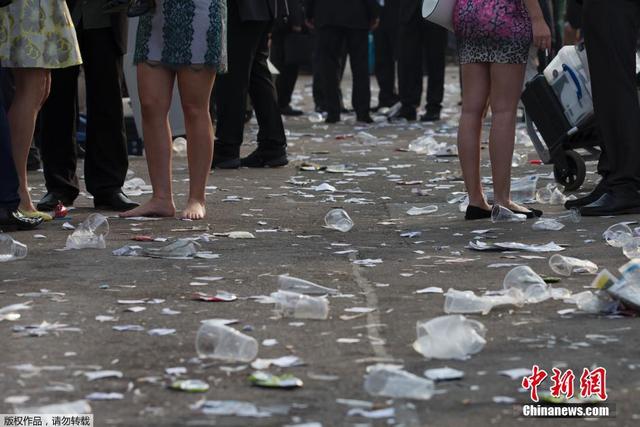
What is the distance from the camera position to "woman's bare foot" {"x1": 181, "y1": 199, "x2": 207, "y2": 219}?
7340 millimetres

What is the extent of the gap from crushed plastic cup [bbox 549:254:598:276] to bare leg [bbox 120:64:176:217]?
2.54 meters

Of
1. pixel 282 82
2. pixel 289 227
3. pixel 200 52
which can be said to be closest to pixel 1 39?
pixel 200 52

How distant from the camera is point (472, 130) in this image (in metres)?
7.23

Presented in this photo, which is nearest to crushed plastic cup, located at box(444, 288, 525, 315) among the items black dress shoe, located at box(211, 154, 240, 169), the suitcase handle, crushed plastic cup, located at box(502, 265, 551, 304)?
crushed plastic cup, located at box(502, 265, 551, 304)

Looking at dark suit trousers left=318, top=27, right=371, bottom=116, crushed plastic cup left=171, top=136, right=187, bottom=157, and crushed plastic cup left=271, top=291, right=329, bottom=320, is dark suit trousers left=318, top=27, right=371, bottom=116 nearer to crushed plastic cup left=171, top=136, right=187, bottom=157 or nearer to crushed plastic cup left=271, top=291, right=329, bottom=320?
crushed plastic cup left=171, top=136, right=187, bottom=157

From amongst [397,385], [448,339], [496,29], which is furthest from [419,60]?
[397,385]

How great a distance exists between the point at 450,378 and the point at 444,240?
8.64ft

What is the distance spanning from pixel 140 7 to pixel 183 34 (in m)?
0.26

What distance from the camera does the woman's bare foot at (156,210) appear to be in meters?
7.41

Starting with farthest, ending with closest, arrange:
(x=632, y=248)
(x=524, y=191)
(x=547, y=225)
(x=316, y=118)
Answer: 1. (x=316, y=118)
2. (x=524, y=191)
3. (x=547, y=225)
4. (x=632, y=248)

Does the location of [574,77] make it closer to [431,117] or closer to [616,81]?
[616,81]

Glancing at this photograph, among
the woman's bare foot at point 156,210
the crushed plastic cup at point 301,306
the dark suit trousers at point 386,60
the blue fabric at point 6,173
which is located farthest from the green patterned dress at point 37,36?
the dark suit trousers at point 386,60

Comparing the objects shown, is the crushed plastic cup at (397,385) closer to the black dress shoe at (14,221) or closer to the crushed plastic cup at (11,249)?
the crushed plastic cup at (11,249)

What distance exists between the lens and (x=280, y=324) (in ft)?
15.3
